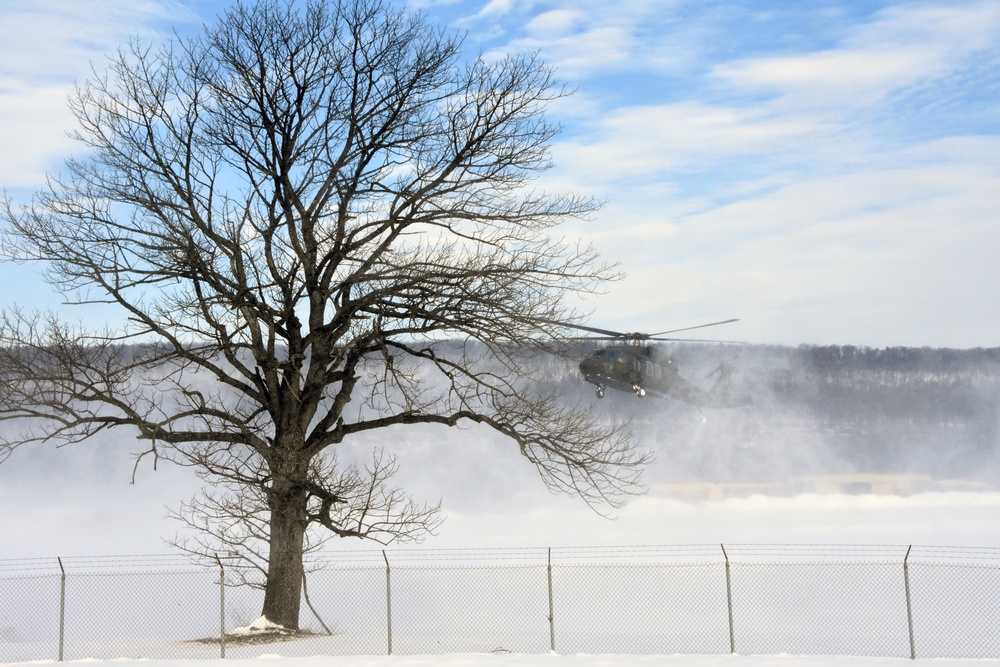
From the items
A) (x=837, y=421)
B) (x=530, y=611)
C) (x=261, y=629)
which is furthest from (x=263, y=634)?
(x=837, y=421)

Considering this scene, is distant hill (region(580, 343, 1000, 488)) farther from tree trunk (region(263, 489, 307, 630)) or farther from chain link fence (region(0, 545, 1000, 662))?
tree trunk (region(263, 489, 307, 630))

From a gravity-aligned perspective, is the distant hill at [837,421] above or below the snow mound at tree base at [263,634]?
above

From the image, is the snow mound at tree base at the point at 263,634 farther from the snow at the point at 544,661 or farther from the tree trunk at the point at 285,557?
the snow at the point at 544,661

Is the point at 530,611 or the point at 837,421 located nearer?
the point at 530,611

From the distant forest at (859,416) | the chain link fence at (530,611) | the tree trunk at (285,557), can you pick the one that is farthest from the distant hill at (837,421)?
the tree trunk at (285,557)

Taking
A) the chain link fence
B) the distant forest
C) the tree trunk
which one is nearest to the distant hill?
the distant forest

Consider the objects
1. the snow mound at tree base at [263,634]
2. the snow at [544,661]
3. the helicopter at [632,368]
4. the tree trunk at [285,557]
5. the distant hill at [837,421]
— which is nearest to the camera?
the snow at [544,661]

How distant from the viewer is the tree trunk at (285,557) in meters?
20.4

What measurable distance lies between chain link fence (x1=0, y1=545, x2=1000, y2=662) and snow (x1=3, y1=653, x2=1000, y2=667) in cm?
92

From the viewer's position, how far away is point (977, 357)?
8962 centimetres

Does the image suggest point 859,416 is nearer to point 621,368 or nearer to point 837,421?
point 837,421

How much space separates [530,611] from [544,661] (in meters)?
15.6

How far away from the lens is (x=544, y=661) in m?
16.6

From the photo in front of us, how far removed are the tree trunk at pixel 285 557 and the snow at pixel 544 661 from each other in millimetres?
2839
